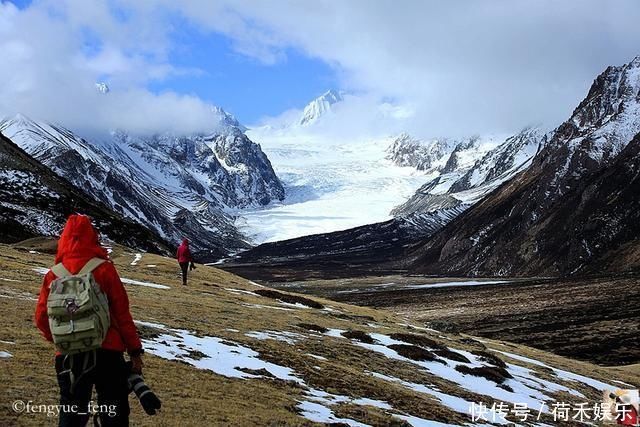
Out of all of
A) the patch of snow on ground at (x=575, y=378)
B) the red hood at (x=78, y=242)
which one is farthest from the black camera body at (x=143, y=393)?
the patch of snow on ground at (x=575, y=378)

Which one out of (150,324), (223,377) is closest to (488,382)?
(223,377)

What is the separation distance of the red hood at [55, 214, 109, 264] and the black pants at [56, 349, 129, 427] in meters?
1.61

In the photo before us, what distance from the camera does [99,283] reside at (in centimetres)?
1044

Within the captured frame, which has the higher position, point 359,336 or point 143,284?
point 143,284

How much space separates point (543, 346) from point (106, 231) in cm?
7884

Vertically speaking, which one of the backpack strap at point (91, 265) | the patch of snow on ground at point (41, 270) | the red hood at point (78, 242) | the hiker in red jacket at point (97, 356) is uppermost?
the red hood at point (78, 242)

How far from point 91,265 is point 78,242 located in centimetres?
49

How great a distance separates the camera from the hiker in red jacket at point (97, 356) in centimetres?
1045

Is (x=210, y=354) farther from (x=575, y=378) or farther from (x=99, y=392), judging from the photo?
(x=575, y=378)

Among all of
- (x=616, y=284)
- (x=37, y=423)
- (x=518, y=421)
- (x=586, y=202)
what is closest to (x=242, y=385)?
(x=37, y=423)

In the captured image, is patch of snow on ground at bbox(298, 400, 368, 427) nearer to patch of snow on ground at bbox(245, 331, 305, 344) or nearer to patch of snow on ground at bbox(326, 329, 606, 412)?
patch of snow on ground at bbox(245, 331, 305, 344)

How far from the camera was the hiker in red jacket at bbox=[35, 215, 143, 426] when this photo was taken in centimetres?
1045

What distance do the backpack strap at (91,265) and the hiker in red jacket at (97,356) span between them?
0.06m

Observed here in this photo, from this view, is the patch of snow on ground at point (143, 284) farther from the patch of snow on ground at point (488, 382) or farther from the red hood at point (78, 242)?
the red hood at point (78, 242)
